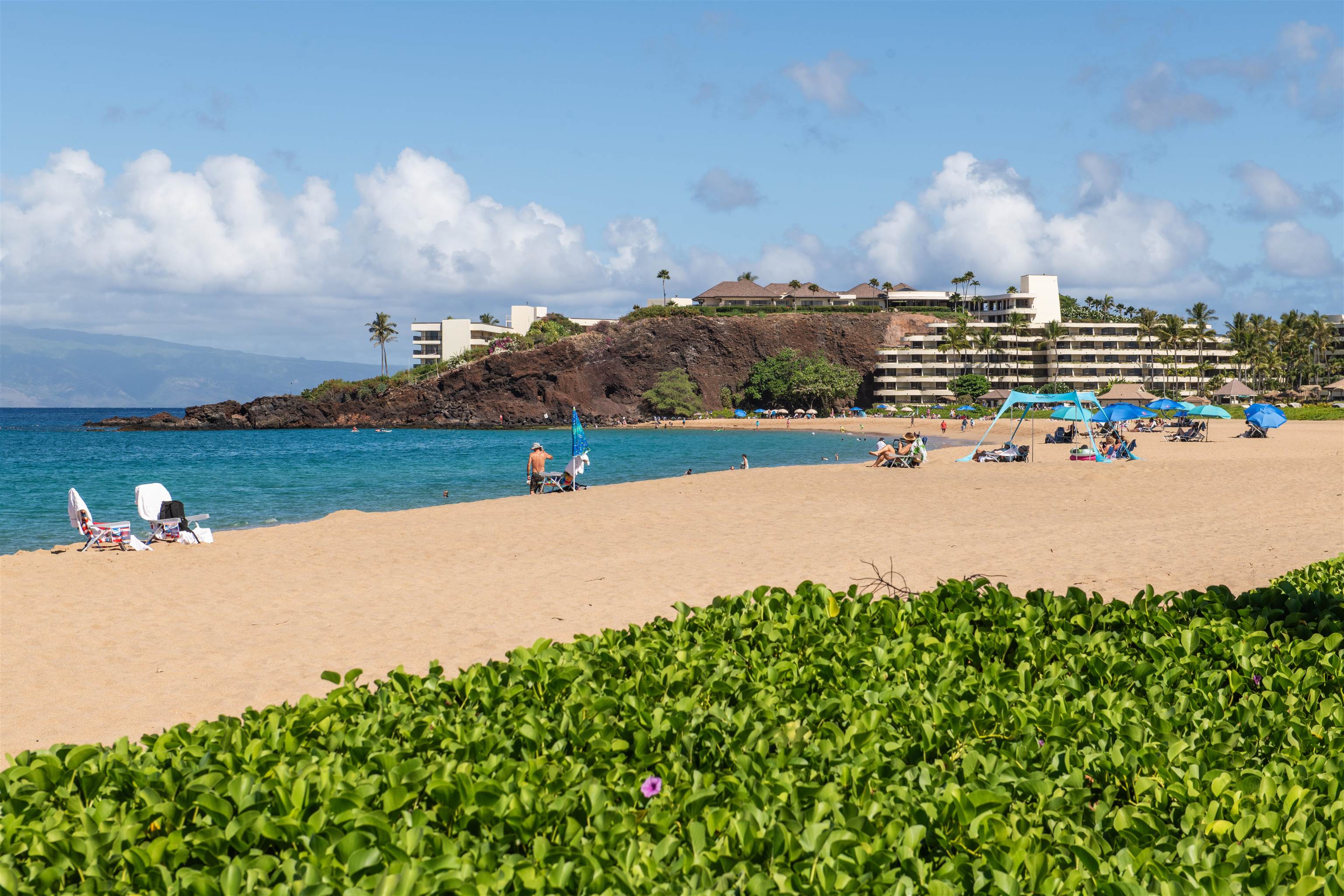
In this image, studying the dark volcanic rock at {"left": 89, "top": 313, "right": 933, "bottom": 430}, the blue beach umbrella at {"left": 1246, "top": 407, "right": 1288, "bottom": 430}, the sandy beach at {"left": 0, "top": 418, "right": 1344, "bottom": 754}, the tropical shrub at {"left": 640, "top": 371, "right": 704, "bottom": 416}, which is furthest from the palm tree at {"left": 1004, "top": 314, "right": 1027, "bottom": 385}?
the sandy beach at {"left": 0, "top": 418, "right": 1344, "bottom": 754}

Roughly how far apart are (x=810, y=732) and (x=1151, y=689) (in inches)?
60.9

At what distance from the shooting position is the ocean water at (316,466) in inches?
1133

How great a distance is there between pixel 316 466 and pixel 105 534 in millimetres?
34375

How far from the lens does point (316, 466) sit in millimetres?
50219

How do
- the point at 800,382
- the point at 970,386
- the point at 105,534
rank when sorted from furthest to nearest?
the point at 800,382 < the point at 970,386 < the point at 105,534

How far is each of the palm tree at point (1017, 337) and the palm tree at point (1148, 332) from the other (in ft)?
42.2

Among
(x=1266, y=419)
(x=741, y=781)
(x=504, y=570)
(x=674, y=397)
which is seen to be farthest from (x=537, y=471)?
(x=674, y=397)

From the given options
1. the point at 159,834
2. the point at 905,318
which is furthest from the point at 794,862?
the point at 905,318

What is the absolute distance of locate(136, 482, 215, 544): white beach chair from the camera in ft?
57.5

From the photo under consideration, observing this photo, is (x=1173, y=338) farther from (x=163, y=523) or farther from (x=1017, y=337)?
(x=163, y=523)

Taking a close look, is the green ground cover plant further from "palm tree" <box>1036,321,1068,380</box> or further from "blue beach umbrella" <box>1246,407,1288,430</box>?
"palm tree" <box>1036,321,1068,380</box>

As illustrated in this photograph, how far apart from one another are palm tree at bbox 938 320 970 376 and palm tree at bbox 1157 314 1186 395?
2101 centimetres

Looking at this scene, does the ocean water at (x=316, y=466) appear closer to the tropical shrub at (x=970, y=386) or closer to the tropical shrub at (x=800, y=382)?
the tropical shrub at (x=800, y=382)

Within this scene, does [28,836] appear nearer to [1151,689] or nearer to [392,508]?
[1151,689]
